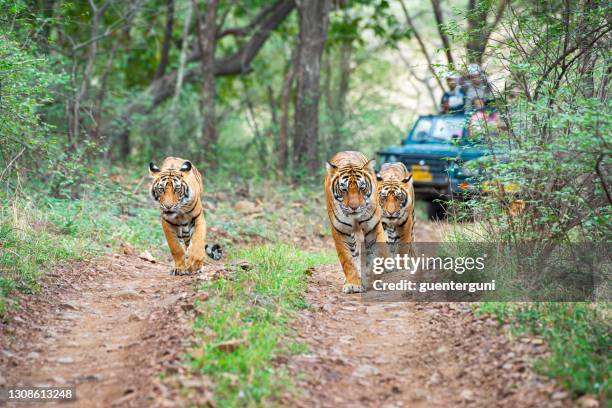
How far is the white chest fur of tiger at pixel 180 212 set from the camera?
8250mm

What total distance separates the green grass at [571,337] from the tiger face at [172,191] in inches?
146

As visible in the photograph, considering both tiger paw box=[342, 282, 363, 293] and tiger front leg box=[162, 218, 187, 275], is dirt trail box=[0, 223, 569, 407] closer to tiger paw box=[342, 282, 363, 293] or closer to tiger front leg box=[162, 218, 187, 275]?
tiger paw box=[342, 282, 363, 293]

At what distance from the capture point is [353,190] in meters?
7.40

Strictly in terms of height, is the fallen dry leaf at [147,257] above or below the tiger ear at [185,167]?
below

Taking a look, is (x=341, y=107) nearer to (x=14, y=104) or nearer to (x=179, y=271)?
(x=179, y=271)

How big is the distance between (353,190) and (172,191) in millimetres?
2156

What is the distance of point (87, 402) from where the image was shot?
4.69 meters

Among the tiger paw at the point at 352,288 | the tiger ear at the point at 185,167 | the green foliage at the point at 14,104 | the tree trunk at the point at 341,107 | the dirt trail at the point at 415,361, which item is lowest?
the dirt trail at the point at 415,361

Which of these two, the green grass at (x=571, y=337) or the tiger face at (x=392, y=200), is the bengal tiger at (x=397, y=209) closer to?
the tiger face at (x=392, y=200)

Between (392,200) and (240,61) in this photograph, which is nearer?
(392,200)

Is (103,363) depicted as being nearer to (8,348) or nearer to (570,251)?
(8,348)

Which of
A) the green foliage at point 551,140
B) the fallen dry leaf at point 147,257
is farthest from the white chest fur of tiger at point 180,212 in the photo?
the green foliage at point 551,140

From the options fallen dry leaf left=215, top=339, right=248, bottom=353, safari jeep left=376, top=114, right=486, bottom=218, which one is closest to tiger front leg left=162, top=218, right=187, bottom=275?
fallen dry leaf left=215, top=339, right=248, bottom=353

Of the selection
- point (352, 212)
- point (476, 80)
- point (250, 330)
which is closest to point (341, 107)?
point (476, 80)
